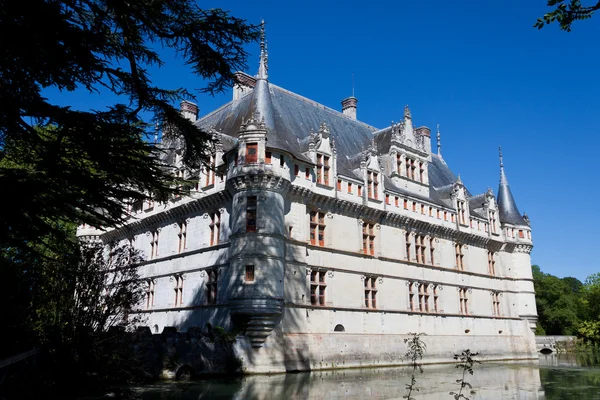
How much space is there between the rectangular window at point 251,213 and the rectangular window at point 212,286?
9.19 ft

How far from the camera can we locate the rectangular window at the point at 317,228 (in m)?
21.0

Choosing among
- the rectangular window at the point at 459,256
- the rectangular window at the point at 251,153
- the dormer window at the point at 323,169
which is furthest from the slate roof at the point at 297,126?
the rectangular window at the point at 459,256

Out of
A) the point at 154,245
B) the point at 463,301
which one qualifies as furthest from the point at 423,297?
the point at 154,245

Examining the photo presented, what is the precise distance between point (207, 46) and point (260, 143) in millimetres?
11327

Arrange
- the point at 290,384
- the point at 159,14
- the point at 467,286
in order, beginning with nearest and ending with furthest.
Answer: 1. the point at 159,14
2. the point at 290,384
3. the point at 467,286

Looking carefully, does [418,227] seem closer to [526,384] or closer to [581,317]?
[526,384]

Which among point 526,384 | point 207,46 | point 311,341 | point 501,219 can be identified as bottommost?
point 526,384

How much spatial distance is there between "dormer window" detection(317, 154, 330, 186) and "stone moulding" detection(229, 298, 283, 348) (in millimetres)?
6185

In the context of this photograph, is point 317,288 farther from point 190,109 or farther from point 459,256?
point 190,109

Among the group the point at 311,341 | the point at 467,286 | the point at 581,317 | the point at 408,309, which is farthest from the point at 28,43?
the point at 581,317

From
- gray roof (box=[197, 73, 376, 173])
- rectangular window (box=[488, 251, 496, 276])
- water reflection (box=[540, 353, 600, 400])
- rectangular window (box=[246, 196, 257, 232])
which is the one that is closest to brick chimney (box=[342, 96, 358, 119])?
gray roof (box=[197, 73, 376, 173])

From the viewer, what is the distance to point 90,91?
7.11 metres

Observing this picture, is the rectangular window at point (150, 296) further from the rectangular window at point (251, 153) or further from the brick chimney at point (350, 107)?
the brick chimney at point (350, 107)

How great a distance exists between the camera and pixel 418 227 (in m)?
25.7
